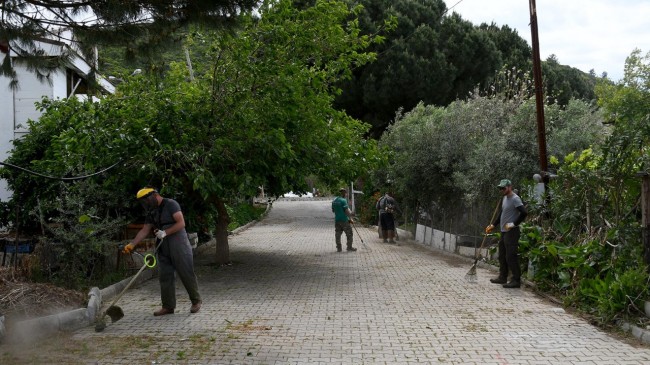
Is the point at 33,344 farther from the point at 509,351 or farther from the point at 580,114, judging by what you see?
the point at 580,114

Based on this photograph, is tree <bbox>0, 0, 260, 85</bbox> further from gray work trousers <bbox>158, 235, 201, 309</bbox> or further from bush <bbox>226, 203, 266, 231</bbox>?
bush <bbox>226, 203, 266, 231</bbox>

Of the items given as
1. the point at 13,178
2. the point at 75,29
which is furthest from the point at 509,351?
the point at 13,178

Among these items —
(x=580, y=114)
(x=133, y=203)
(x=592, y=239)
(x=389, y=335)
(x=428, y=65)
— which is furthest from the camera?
(x=428, y=65)

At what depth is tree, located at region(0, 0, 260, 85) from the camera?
6.66m

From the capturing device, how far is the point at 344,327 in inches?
286

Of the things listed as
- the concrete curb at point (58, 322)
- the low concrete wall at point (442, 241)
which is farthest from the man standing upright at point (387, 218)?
the concrete curb at point (58, 322)

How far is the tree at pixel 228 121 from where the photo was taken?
1049 cm

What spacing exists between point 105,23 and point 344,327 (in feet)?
14.9

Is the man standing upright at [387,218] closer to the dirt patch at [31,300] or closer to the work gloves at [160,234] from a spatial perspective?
the work gloves at [160,234]

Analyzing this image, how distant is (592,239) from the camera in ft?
28.5

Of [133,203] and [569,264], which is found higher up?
[133,203]

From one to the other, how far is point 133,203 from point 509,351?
7757mm

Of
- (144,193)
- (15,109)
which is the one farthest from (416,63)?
(144,193)

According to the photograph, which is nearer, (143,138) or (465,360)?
(465,360)
